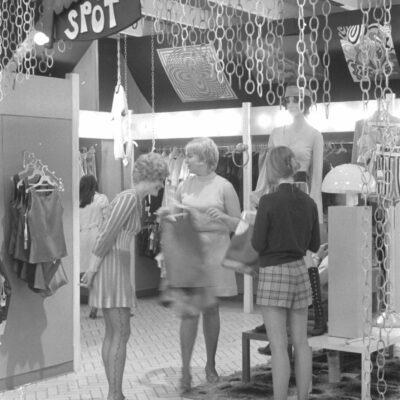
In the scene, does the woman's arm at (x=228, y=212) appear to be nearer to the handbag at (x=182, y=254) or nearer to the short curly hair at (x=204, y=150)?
the short curly hair at (x=204, y=150)

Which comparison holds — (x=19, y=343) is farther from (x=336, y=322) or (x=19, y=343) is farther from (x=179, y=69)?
(x=179, y=69)

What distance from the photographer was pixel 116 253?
15.0 ft

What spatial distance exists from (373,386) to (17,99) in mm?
2918

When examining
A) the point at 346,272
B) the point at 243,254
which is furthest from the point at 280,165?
the point at 346,272

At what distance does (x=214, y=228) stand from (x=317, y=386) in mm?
1194

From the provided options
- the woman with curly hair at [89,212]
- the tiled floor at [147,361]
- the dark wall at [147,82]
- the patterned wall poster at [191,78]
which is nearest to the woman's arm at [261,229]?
the tiled floor at [147,361]

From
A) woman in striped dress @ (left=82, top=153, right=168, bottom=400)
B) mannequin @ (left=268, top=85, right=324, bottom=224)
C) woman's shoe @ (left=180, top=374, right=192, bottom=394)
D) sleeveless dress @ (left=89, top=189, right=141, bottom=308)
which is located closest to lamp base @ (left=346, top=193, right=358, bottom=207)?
mannequin @ (left=268, top=85, right=324, bottom=224)

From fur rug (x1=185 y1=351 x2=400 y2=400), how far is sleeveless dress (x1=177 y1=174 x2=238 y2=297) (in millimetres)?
604

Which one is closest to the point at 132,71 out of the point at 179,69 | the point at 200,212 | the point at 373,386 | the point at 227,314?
the point at 179,69

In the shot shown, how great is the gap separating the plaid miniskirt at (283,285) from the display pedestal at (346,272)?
0.56 metres

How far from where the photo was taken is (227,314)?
8273 mm

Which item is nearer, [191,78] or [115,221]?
[115,221]

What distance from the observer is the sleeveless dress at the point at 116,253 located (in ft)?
14.9

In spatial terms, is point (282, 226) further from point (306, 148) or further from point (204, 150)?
point (306, 148)
